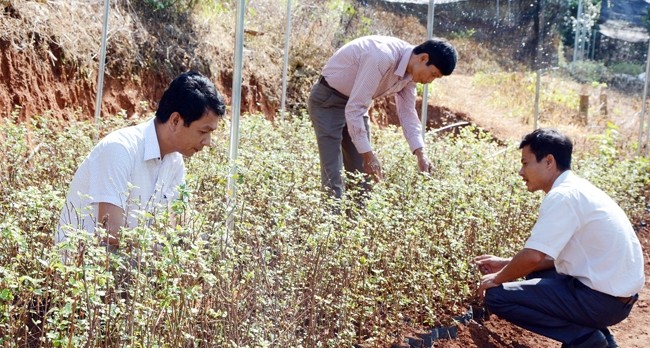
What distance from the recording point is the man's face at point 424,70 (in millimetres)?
5879

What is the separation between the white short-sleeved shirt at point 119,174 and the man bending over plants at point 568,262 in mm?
1894

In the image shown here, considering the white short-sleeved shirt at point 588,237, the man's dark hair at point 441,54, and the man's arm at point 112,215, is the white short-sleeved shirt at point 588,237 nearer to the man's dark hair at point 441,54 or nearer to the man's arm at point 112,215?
the man's dark hair at point 441,54

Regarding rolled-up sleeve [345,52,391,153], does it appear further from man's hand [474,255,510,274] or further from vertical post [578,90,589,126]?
vertical post [578,90,589,126]

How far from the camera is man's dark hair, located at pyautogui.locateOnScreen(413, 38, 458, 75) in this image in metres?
5.75

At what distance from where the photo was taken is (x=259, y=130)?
8.46 m

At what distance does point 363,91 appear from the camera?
588 cm

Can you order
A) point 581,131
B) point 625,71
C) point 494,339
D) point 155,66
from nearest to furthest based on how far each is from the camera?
1. point 494,339
2. point 155,66
3. point 581,131
4. point 625,71

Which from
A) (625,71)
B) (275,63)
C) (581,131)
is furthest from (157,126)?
(625,71)

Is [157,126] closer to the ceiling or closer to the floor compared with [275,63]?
closer to the ceiling

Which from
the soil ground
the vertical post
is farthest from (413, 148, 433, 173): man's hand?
the vertical post

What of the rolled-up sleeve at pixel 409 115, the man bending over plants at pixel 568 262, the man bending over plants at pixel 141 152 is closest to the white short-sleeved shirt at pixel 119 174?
the man bending over plants at pixel 141 152

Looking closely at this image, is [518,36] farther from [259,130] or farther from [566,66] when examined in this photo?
[566,66]

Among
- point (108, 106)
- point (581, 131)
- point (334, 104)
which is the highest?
point (334, 104)

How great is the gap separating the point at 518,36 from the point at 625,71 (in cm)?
1172
